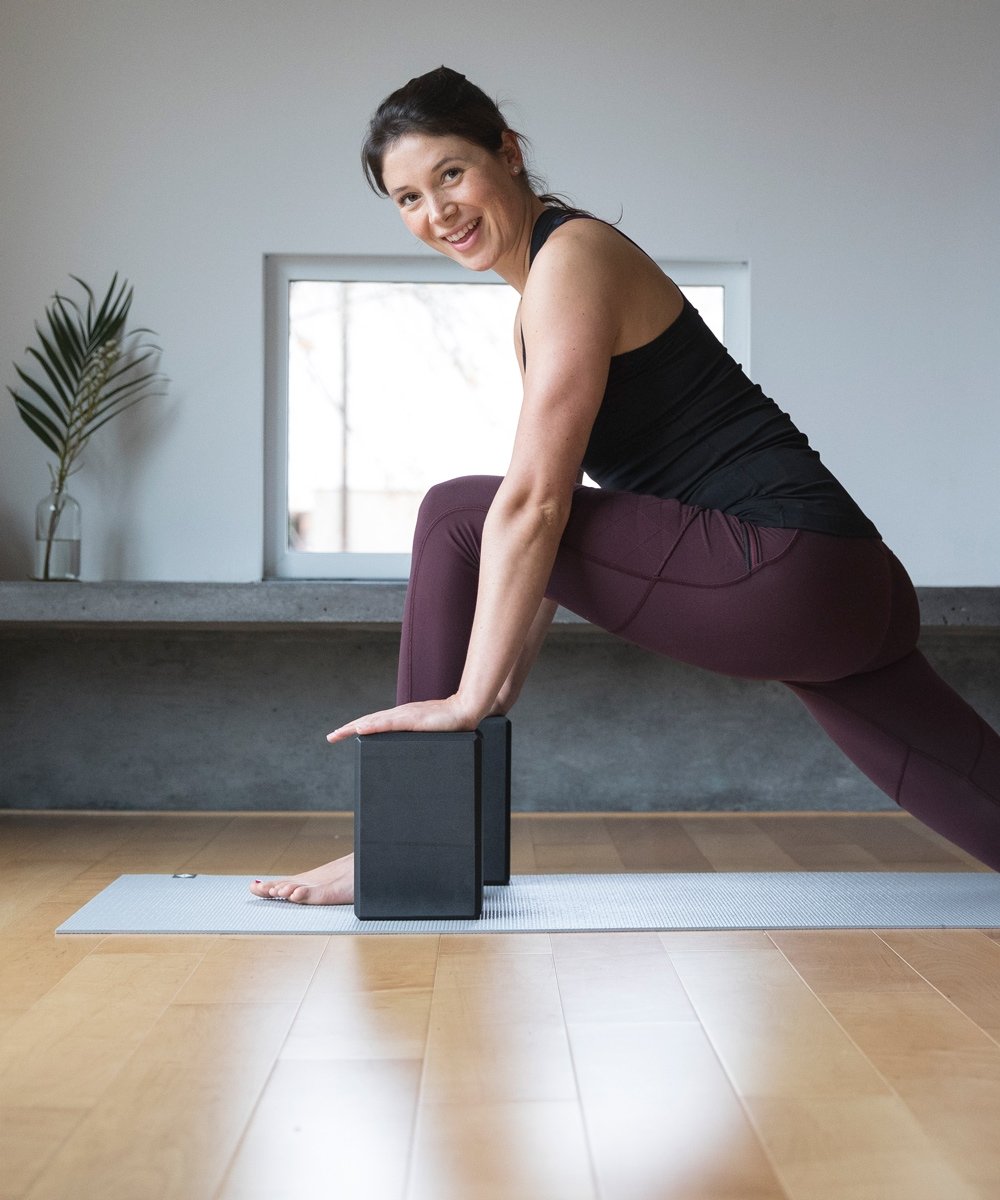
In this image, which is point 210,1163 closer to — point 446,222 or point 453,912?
point 453,912

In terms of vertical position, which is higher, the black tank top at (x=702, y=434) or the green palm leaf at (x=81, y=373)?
the green palm leaf at (x=81, y=373)

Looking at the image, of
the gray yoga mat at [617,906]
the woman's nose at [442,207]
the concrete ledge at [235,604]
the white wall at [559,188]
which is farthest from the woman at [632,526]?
the white wall at [559,188]

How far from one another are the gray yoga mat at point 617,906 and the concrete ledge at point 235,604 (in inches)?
27.0

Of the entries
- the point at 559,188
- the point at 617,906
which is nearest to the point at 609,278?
the point at 617,906

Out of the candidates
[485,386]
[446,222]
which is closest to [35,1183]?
[446,222]

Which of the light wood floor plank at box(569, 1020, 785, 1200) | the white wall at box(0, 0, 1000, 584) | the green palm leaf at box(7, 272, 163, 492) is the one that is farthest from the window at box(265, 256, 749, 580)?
the light wood floor plank at box(569, 1020, 785, 1200)

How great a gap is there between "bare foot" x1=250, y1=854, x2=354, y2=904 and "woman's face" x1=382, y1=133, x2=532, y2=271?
3.11 feet

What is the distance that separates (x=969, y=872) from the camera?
2.30m

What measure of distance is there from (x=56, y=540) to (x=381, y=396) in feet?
2.90

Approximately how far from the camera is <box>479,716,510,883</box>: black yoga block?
2.10 meters

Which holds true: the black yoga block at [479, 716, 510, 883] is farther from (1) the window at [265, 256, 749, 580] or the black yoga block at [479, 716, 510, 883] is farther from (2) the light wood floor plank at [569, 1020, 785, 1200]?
(1) the window at [265, 256, 749, 580]

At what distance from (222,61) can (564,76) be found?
2.75ft

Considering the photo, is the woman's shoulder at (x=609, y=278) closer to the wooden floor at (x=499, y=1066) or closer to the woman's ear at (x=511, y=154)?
the woman's ear at (x=511, y=154)

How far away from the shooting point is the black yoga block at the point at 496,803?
2.10 metres
